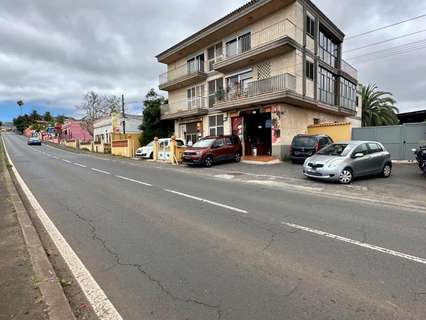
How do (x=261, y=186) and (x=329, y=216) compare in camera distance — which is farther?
(x=261, y=186)

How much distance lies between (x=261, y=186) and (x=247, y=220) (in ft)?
15.8

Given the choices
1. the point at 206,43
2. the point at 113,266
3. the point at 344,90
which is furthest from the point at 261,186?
the point at 344,90

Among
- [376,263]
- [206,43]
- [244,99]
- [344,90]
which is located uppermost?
[206,43]

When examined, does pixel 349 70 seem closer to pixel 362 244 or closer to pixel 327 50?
pixel 327 50

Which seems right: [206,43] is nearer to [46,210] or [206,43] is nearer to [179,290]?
[46,210]

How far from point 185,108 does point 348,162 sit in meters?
20.9

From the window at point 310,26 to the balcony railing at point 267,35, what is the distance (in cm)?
242

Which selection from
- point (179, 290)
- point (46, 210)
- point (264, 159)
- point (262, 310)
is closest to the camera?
point (262, 310)

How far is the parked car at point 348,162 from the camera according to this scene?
37.0 feet

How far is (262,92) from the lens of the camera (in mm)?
20375

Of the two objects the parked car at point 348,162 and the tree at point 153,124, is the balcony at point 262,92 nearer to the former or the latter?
the parked car at point 348,162

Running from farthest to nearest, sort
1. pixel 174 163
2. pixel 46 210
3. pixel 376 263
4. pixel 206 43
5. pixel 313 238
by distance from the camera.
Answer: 1. pixel 206 43
2. pixel 174 163
3. pixel 46 210
4. pixel 313 238
5. pixel 376 263

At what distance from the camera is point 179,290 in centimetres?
345

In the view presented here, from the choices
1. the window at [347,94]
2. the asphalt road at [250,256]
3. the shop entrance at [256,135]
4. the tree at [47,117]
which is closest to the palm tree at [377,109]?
the window at [347,94]
